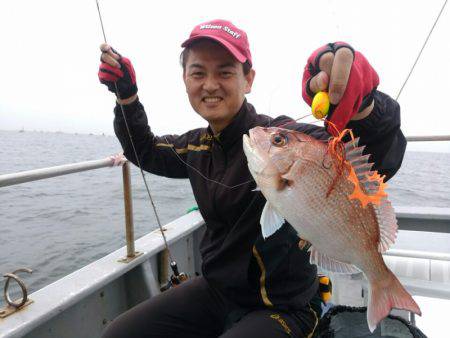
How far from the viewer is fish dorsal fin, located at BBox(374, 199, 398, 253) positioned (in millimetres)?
1503

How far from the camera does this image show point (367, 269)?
1456 millimetres

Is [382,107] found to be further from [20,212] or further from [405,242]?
[20,212]

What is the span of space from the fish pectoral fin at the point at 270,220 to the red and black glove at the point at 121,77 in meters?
1.58

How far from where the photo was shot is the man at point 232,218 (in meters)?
1.86

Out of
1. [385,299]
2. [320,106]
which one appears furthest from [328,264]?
[320,106]

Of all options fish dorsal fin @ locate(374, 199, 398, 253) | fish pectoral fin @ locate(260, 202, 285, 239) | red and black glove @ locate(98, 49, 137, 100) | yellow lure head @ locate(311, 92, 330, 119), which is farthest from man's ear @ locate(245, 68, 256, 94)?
fish dorsal fin @ locate(374, 199, 398, 253)

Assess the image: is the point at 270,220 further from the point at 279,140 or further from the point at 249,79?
the point at 249,79

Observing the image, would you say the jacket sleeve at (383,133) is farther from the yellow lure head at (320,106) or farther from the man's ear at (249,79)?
the man's ear at (249,79)

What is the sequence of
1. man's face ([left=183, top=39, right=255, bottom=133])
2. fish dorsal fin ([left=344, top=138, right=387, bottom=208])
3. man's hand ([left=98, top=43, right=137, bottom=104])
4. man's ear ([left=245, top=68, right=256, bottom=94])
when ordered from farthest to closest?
man's hand ([left=98, top=43, right=137, bottom=104]) < man's ear ([left=245, top=68, right=256, bottom=94]) < man's face ([left=183, top=39, right=255, bottom=133]) < fish dorsal fin ([left=344, top=138, right=387, bottom=208])

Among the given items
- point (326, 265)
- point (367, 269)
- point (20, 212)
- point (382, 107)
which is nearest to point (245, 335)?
point (326, 265)

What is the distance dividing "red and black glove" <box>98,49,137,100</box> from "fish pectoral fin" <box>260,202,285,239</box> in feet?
5.18

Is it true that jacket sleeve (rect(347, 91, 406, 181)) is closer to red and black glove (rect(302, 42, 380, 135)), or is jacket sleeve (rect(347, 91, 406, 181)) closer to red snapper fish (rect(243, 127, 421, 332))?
red and black glove (rect(302, 42, 380, 135))

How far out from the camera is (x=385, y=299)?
1.44m

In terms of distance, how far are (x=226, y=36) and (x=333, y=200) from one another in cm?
119
